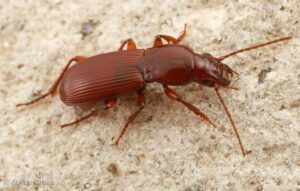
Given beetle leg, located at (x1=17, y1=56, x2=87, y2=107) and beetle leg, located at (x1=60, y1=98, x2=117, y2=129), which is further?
beetle leg, located at (x1=17, y1=56, x2=87, y2=107)

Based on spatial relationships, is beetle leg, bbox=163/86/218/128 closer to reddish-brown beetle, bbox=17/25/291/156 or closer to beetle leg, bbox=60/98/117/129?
reddish-brown beetle, bbox=17/25/291/156

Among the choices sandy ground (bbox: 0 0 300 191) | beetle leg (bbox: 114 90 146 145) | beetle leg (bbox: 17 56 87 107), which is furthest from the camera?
beetle leg (bbox: 17 56 87 107)

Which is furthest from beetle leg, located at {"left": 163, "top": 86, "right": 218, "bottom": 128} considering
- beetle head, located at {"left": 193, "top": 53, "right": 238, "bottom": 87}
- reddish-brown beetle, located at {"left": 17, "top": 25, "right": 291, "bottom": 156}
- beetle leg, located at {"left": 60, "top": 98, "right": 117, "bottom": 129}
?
beetle leg, located at {"left": 60, "top": 98, "right": 117, "bottom": 129}

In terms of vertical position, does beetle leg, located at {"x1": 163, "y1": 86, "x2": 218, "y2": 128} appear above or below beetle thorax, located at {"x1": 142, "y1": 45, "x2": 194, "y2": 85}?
below

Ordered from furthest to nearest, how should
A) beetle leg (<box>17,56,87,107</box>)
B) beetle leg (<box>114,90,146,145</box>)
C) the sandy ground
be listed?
beetle leg (<box>17,56,87,107</box>)
beetle leg (<box>114,90,146,145</box>)
the sandy ground

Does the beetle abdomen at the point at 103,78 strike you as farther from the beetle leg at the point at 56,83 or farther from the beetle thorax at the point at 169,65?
the beetle leg at the point at 56,83

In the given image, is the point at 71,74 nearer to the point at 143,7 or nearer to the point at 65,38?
the point at 65,38

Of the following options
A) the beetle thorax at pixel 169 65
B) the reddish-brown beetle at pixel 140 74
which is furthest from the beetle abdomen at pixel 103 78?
the beetle thorax at pixel 169 65
